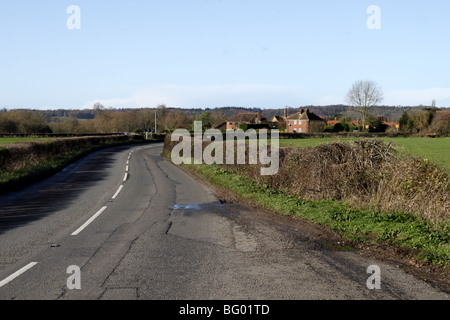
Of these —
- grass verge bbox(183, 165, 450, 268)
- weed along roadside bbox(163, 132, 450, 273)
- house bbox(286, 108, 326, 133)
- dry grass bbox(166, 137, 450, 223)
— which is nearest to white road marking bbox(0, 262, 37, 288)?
weed along roadside bbox(163, 132, 450, 273)

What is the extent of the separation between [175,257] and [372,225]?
15.5ft

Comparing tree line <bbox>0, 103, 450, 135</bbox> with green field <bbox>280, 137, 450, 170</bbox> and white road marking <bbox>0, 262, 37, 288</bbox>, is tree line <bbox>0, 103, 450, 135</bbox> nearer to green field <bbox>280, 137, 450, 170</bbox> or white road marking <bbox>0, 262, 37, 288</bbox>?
green field <bbox>280, 137, 450, 170</bbox>

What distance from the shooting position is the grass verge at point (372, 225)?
791cm

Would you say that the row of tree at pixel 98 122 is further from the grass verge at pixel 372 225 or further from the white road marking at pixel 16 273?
the white road marking at pixel 16 273

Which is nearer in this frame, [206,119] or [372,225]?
[372,225]

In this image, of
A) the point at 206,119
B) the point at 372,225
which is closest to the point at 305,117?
the point at 206,119

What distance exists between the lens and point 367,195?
1253cm

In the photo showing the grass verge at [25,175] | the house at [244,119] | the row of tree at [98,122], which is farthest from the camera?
the house at [244,119]

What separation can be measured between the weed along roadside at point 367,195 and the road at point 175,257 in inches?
36.1

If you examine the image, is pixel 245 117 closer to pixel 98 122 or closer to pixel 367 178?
pixel 98 122

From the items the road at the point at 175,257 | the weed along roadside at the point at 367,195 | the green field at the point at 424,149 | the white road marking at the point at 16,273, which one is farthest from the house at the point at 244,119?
the white road marking at the point at 16,273

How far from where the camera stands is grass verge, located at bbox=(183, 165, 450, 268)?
7.91 m

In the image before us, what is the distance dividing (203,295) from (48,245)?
4459 millimetres
